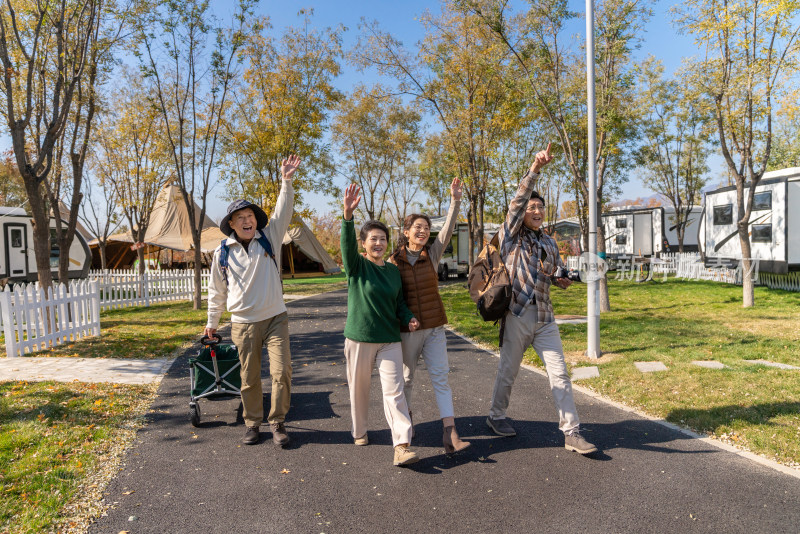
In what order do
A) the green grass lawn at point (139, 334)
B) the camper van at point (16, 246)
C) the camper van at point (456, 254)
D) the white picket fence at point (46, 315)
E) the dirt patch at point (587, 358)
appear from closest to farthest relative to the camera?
the dirt patch at point (587, 358) → the white picket fence at point (46, 315) → the green grass lawn at point (139, 334) → the camper van at point (16, 246) → the camper van at point (456, 254)

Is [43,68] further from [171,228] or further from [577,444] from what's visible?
[171,228]

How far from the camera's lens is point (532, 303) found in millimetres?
4230

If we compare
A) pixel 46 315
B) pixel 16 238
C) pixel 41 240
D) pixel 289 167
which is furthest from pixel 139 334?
pixel 16 238

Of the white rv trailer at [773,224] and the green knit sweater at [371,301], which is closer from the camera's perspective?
the green knit sweater at [371,301]

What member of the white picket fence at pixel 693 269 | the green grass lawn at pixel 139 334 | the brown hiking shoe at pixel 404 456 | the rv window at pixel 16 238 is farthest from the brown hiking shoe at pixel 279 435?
the rv window at pixel 16 238

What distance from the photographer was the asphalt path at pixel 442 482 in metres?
3.08

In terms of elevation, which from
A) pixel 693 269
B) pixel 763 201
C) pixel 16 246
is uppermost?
pixel 763 201

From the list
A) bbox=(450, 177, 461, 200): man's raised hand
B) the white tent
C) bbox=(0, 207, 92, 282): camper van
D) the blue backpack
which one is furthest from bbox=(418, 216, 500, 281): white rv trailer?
the blue backpack

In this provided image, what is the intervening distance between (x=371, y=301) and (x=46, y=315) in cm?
787

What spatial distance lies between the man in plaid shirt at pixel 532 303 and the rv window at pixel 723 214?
1682cm

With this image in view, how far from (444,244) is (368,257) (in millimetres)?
695

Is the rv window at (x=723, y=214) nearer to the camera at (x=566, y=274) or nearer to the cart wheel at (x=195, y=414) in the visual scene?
the camera at (x=566, y=274)

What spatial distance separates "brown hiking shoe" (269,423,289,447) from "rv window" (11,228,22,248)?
60.8 ft

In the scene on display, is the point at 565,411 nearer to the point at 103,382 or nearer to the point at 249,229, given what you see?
the point at 249,229
